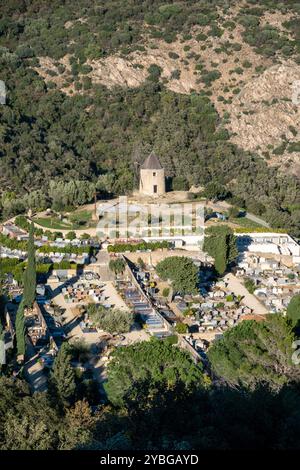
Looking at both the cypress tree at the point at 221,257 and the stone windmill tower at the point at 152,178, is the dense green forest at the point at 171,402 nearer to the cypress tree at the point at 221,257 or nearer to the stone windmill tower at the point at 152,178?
the cypress tree at the point at 221,257

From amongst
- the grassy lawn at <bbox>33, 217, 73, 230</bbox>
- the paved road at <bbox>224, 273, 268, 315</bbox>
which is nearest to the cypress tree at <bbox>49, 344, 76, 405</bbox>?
the paved road at <bbox>224, 273, 268, 315</bbox>

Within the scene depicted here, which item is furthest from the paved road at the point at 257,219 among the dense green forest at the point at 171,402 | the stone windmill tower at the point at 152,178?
the dense green forest at the point at 171,402

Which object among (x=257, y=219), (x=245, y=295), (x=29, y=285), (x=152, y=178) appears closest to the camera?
(x=29, y=285)

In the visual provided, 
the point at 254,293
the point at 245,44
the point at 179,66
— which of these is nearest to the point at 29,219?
the point at 254,293

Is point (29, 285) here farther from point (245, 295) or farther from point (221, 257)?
point (221, 257)

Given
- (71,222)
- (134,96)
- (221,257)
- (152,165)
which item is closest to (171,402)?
(221,257)

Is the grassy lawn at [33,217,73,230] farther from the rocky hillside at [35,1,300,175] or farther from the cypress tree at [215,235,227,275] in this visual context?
the rocky hillside at [35,1,300,175]

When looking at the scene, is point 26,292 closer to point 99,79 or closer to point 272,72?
point 99,79
